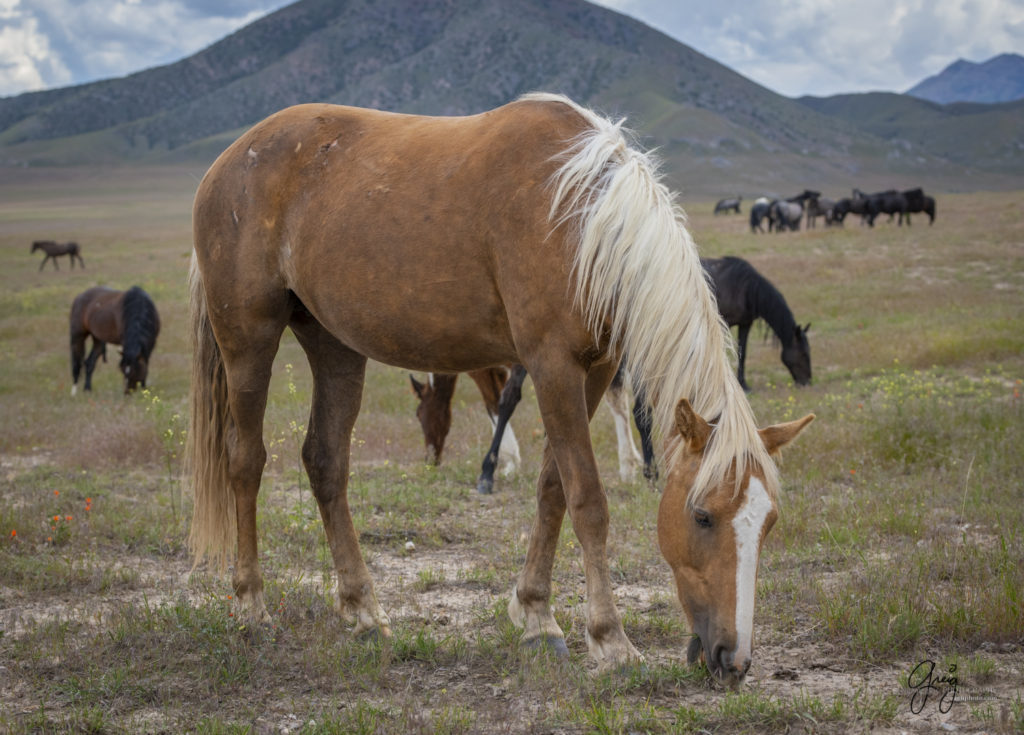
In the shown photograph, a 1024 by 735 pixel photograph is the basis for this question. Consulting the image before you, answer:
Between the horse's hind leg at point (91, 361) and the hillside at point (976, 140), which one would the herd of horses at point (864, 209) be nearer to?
the horse's hind leg at point (91, 361)

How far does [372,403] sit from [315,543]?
541 centimetres

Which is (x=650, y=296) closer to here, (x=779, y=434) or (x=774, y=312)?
(x=779, y=434)

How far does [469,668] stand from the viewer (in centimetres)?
365

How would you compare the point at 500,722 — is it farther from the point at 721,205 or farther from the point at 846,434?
the point at 721,205

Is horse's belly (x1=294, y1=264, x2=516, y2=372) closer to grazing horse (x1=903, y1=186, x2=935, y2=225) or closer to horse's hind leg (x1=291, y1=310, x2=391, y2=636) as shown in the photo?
horse's hind leg (x1=291, y1=310, x2=391, y2=636)

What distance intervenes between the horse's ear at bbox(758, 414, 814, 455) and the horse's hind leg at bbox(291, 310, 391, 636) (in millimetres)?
2017

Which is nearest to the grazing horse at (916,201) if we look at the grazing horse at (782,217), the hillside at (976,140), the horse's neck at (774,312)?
the grazing horse at (782,217)

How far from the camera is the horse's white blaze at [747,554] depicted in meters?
2.93

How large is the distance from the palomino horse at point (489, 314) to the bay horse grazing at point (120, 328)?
28.7 feet

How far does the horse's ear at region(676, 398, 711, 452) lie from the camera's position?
3043 millimetres

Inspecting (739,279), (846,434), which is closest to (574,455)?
(846,434)

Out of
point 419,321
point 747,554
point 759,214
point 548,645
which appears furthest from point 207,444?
point 759,214

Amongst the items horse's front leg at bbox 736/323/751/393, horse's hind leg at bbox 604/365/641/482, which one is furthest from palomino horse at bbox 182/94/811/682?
horse's front leg at bbox 736/323/751/393

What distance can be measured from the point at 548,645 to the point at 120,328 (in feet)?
37.5
